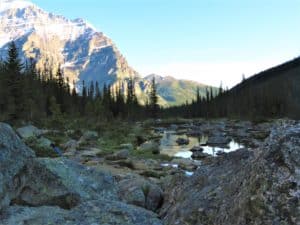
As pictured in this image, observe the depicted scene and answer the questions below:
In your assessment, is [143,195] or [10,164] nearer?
[10,164]

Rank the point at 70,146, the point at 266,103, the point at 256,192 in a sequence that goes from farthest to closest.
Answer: the point at 266,103 → the point at 70,146 → the point at 256,192

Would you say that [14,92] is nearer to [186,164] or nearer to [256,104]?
[186,164]

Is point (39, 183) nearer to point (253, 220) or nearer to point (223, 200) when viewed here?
point (223, 200)

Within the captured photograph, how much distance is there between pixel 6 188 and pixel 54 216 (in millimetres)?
1183

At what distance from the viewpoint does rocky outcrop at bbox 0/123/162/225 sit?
22.7 ft

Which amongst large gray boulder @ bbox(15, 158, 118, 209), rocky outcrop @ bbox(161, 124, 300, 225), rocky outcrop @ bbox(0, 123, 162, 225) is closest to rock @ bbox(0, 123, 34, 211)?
rocky outcrop @ bbox(0, 123, 162, 225)

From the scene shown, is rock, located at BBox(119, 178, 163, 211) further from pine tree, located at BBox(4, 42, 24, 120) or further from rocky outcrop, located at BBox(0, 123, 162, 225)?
pine tree, located at BBox(4, 42, 24, 120)

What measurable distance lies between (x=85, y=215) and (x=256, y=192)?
3.66m

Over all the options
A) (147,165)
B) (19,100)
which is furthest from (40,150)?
(19,100)

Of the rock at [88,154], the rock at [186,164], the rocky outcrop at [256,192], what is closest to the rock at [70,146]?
the rock at [88,154]

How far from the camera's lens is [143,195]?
8.69 metres

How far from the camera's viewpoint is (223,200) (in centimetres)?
589

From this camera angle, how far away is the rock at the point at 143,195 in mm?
8531

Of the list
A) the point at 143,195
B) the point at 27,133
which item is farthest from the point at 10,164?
the point at 27,133
